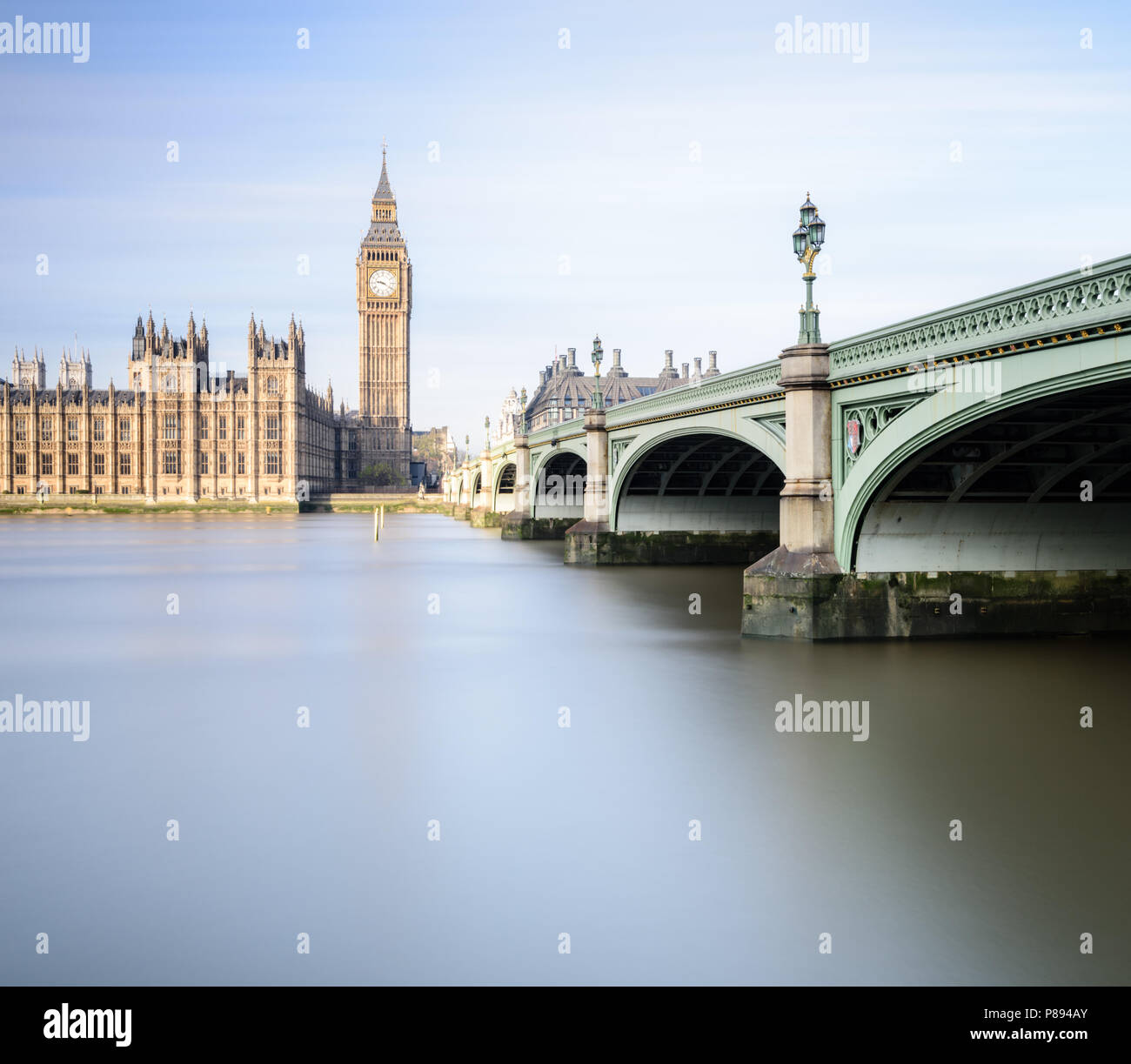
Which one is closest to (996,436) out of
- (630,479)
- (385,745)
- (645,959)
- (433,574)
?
(385,745)

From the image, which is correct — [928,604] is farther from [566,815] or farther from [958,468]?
[566,815]

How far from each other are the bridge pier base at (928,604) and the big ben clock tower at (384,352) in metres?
152

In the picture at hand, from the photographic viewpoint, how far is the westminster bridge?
42.2 ft

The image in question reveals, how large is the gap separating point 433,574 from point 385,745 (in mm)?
26367

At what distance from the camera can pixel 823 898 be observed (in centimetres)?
769

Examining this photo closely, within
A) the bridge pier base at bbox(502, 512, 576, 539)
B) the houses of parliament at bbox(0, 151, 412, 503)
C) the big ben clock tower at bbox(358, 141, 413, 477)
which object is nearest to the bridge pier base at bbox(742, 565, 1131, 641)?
the bridge pier base at bbox(502, 512, 576, 539)

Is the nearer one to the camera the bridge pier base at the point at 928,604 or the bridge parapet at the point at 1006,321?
the bridge parapet at the point at 1006,321

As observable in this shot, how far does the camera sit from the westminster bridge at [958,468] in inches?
506

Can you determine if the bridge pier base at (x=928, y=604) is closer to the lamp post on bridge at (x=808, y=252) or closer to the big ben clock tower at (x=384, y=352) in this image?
the lamp post on bridge at (x=808, y=252)

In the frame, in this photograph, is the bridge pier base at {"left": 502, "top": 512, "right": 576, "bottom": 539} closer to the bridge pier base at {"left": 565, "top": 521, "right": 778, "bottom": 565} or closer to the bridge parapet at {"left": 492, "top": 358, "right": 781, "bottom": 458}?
the bridge pier base at {"left": 565, "top": 521, "right": 778, "bottom": 565}

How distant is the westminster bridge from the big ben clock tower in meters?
148

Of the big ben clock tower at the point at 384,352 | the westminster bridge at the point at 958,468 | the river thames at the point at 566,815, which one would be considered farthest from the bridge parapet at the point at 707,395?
the big ben clock tower at the point at 384,352

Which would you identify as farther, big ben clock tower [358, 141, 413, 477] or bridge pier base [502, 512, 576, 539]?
big ben clock tower [358, 141, 413, 477]

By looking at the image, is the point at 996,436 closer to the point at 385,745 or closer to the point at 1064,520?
the point at 1064,520
